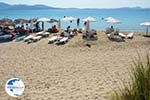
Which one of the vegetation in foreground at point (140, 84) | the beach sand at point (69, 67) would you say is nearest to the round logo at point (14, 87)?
the vegetation in foreground at point (140, 84)

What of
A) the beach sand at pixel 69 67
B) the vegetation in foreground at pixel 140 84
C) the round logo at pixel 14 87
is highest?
the vegetation in foreground at pixel 140 84

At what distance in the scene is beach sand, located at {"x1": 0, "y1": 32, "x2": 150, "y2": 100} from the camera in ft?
30.8

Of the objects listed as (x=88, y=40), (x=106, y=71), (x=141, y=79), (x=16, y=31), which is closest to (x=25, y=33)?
(x=16, y=31)

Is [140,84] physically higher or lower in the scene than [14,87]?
higher

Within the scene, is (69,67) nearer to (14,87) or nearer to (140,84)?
(14,87)

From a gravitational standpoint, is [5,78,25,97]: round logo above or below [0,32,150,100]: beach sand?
above

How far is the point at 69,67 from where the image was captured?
13828mm

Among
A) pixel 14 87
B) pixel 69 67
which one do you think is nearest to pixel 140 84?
pixel 14 87

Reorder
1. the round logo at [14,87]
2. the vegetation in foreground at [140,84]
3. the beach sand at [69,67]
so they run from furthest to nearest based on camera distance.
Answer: the beach sand at [69,67], the round logo at [14,87], the vegetation in foreground at [140,84]

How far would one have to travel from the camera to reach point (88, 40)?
20844 millimetres

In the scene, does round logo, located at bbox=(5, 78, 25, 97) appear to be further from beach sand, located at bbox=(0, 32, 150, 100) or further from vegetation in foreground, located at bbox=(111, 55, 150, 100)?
beach sand, located at bbox=(0, 32, 150, 100)

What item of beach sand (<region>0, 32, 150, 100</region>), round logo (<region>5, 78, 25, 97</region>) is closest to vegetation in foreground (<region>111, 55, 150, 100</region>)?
beach sand (<region>0, 32, 150, 100</region>)

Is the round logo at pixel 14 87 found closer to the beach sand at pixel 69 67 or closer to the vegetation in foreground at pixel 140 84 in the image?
the vegetation in foreground at pixel 140 84

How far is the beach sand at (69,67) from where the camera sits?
9.40 m
